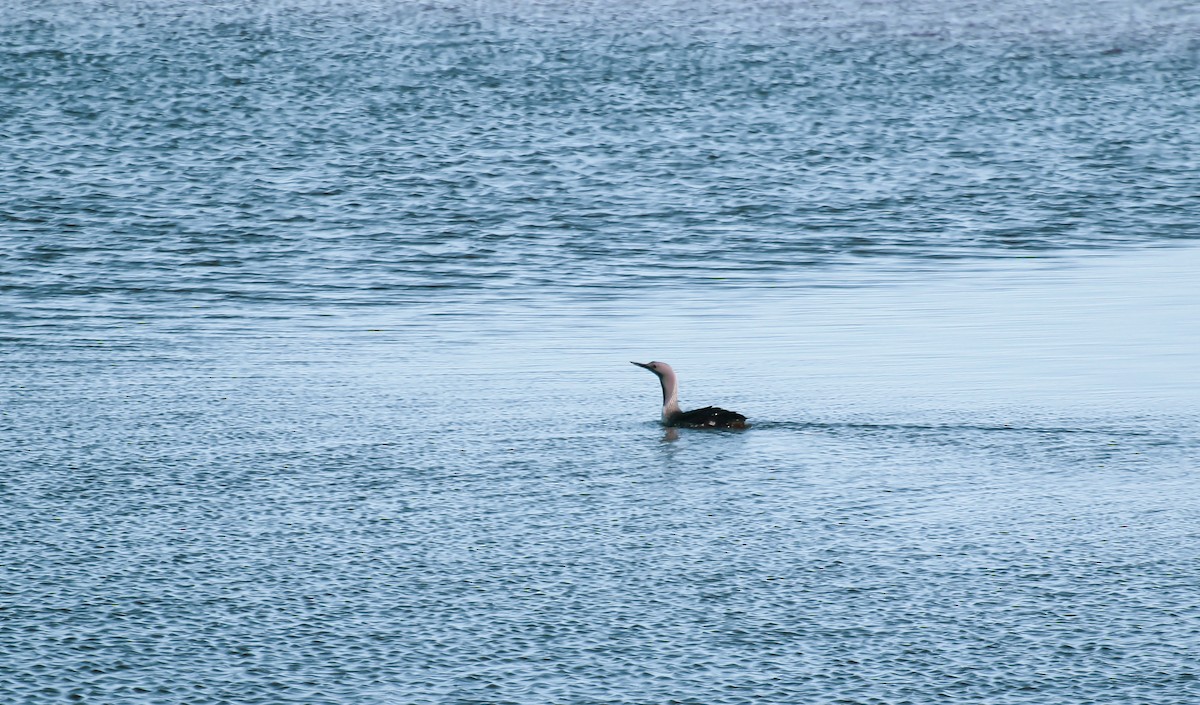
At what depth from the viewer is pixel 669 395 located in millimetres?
10062

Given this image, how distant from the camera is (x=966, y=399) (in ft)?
34.1

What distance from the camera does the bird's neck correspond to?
391 inches

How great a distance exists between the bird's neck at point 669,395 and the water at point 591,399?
7.2 inches

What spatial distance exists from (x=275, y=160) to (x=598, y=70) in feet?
25.5

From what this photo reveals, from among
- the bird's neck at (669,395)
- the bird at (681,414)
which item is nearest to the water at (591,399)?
the bird at (681,414)

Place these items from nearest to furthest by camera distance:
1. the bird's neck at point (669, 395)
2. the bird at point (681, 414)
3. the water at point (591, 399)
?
the water at point (591, 399)
the bird at point (681, 414)
the bird's neck at point (669, 395)

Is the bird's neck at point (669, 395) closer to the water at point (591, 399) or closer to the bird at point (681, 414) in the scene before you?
the bird at point (681, 414)

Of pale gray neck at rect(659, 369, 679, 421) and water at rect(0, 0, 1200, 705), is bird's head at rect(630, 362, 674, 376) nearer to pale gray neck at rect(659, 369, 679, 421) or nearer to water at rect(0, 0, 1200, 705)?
pale gray neck at rect(659, 369, 679, 421)

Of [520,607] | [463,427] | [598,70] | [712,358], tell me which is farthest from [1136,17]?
[520,607]

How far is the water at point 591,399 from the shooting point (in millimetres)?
6539

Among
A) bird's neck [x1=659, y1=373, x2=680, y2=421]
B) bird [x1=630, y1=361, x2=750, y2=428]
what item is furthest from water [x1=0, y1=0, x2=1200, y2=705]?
bird's neck [x1=659, y1=373, x2=680, y2=421]

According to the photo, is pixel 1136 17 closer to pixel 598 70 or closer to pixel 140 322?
pixel 598 70

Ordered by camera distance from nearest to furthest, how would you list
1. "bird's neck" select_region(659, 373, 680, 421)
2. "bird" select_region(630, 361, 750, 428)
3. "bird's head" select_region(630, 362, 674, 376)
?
1. "bird" select_region(630, 361, 750, 428)
2. "bird's neck" select_region(659, 373, 680, 421)
3. "bird's head" select_region(630, 362, 674, 376)

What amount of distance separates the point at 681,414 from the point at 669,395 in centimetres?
28
